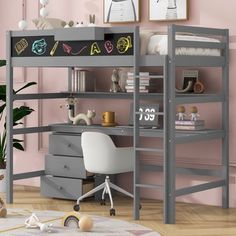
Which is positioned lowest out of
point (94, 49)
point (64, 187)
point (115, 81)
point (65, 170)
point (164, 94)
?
point (64, 187)

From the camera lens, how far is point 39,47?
6164 mm

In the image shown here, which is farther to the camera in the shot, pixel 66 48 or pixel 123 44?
pixel 66 48

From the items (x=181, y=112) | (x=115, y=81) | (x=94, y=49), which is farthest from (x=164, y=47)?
(x=115, y=81)

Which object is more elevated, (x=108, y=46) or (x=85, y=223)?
(x=108, y=46)

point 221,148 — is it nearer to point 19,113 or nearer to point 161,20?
point 161,20

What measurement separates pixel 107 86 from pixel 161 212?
1426mm

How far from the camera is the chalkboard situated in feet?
18.6

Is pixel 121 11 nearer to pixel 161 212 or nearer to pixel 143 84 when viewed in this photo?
pixel 143 84

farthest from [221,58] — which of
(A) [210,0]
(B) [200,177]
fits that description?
(B) [200,177]

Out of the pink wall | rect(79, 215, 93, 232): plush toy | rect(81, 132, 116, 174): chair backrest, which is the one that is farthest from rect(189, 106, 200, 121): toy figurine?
rect(79, 215, 93, 232): plush toy

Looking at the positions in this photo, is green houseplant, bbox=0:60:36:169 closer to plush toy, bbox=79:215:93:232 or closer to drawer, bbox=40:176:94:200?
drawer, bbox=40:176:94:200

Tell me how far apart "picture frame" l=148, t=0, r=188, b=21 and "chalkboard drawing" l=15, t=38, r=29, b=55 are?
1117mm

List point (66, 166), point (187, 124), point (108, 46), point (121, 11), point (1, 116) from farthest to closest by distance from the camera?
point (1, 116), point (121, 11), point (66, 166), point (187, 124), point (108, 46)

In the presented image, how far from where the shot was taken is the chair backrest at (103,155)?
232 inches
